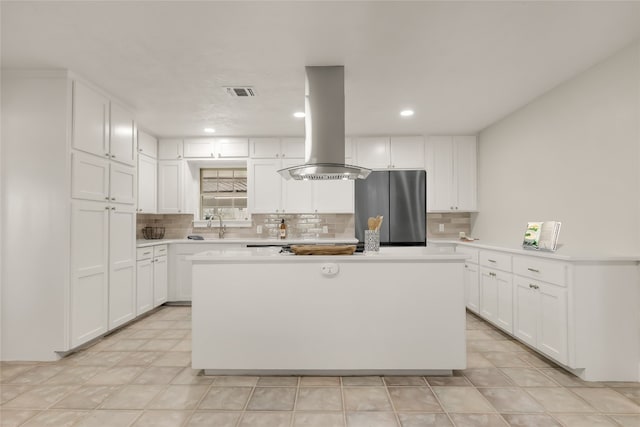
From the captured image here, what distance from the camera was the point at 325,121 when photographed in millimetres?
2947

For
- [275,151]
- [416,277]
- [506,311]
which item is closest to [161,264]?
[275,151]

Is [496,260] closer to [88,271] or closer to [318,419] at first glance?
[318,419]

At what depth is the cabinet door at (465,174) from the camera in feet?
17.0

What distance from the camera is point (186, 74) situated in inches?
120

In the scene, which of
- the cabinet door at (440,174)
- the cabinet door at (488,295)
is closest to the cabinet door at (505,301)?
the cabinet door at (488,295)

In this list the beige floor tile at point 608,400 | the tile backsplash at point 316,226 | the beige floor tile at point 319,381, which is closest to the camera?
the beige floor tile at point 608,400

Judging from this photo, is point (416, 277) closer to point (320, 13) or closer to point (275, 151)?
point (320, 13)

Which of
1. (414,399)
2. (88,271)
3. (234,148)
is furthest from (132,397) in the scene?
(234,148)

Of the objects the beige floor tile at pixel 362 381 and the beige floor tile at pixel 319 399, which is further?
the beige floor tile at pixel 362 381

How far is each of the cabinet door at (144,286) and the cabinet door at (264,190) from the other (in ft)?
5.26

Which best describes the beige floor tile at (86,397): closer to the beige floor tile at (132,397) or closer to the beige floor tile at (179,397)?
the beige floor tile at (132,397)

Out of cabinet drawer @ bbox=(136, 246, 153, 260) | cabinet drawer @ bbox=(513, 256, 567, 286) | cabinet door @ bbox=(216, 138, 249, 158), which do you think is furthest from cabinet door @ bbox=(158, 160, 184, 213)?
cabinet drawer @ bbox=(513, 256, 567, 286)

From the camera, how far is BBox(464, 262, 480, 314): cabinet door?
4.06m

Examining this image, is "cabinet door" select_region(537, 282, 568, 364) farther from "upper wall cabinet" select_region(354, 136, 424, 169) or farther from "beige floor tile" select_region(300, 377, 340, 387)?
"upper wall cabinet" select_region(354, 136, 424, 169)
